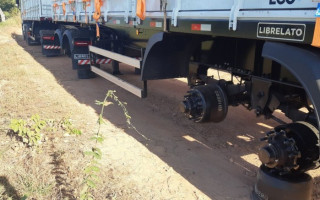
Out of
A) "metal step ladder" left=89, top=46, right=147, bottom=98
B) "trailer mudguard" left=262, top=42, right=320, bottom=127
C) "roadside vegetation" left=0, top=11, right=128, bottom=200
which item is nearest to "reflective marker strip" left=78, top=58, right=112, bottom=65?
"metal step ladder" left=89, top=46, right=147, bottom=98

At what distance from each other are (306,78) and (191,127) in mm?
→ 2859

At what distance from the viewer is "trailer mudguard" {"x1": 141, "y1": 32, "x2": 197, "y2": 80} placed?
4387mm

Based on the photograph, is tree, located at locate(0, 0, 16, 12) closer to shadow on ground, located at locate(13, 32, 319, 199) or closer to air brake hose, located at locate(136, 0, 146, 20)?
shadow on ground, located at locate(13, 32, 319, 199)

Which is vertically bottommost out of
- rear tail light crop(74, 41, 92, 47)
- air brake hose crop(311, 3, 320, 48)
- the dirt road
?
the dirt road

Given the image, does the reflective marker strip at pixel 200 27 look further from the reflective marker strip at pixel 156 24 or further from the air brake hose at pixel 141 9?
the air brake hose at pixel 141 9

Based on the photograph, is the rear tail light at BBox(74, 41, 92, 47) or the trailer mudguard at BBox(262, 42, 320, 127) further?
the rear tail light at BBox(74, 41, 92, 47)

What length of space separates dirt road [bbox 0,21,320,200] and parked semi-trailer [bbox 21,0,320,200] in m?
0.55

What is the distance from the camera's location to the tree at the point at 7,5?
41469 millimetres

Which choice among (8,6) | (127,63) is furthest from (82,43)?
(8,6)

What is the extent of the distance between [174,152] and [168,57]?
4.40 ft

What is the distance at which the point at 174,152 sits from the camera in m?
4.16

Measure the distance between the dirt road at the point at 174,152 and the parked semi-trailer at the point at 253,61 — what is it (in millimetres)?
548

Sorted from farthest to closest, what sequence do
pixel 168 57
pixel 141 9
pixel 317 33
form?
pixel 168 57
pixel 141 9
pixel 317 33

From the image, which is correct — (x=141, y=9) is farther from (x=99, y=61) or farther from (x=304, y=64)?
(x=99, y=61)
